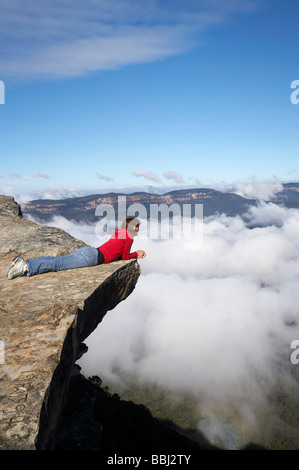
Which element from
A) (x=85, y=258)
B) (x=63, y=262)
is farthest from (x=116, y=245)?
(x=63, y=262)

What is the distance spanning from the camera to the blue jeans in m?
13.5

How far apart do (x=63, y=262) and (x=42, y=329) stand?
17.5 feet

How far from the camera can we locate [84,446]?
11734 mm

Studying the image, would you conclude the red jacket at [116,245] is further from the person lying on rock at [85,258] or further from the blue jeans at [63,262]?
the blue jeans at [63,262]

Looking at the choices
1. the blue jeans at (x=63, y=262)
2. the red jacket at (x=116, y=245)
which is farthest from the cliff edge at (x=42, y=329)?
the red jacket at (x=116, y=245)

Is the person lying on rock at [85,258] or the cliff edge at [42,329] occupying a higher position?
the person lying on rock at [85,258]

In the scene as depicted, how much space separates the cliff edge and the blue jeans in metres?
0.29

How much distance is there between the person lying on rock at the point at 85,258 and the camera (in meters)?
13.2

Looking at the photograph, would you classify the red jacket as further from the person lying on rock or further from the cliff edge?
the cliff edge

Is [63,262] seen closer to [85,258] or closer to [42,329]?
[85,258]

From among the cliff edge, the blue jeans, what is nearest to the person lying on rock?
the blue jeans

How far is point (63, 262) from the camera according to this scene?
1423 centimetres

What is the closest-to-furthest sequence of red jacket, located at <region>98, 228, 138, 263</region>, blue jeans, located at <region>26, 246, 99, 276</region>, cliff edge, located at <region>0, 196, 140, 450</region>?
cliff edge, located at <region>0, 196, 140, 450</region>, blue jeans, located at <region>26, 246, 99, 276</region>, red jacket, located at <region>98, 228, 138, 263</region>
